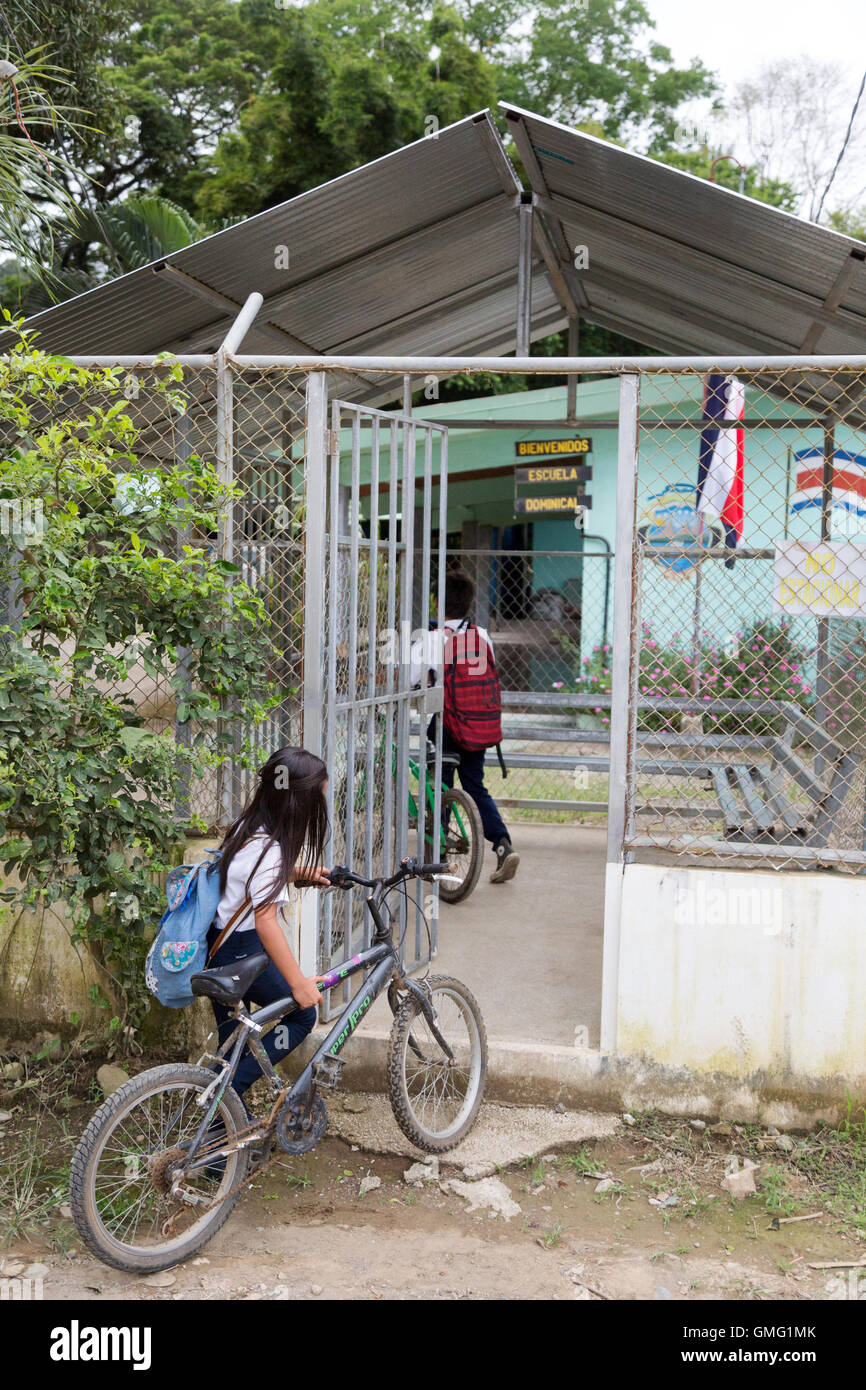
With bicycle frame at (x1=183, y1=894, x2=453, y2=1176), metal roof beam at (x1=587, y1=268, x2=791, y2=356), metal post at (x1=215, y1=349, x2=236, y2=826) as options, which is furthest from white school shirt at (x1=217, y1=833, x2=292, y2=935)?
metal roof beam at (x1=587, y1=268, x2=791, y2=356)

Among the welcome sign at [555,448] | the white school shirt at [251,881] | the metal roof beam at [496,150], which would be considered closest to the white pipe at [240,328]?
the metal roof beam at [496,150]

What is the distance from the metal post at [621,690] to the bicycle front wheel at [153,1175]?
54.9 inches

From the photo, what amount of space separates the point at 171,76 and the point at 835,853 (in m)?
20.5

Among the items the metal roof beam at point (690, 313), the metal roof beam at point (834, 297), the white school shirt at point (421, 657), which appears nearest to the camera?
the metal roof beam at point (834, 297)

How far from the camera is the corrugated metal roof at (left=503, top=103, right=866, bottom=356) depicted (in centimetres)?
423

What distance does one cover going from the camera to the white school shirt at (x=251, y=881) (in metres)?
3.27

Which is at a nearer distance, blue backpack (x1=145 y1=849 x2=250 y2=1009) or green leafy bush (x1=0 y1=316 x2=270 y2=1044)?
blue backpack (x1=145 y1=849 x2=250 y2=1009)

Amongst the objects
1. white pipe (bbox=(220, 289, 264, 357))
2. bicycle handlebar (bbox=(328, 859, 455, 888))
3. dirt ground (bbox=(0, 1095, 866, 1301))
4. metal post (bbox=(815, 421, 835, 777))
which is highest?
white pipe (bbox=(220, 289, 264, 357))

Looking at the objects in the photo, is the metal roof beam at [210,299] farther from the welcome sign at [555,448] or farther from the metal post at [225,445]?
the welcome sign at [555,448]

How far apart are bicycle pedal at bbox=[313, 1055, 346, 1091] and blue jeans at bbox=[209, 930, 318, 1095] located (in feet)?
0.53

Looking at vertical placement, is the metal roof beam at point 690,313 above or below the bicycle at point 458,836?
above

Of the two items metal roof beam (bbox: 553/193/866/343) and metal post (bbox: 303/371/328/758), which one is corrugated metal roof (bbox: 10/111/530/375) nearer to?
metal roof beam (bbox: 553/193/866/343)

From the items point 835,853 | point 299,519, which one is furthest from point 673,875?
point 299,519

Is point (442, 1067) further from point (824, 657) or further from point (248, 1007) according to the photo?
point (824, 657)
